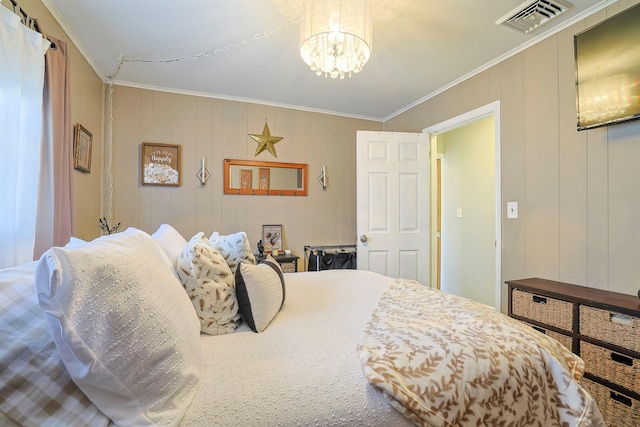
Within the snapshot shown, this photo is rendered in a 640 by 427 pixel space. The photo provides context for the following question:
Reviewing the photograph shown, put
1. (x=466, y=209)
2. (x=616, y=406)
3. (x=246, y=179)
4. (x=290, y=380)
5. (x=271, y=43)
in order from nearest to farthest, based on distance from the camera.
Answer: (x=290, y=380) → (x=616, y=406) → (x=271, y=43) → (x=246, y=179) → (x=466, y=209)

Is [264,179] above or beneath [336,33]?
beneath

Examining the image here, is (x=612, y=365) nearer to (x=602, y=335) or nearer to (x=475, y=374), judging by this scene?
(x=602, y=335)

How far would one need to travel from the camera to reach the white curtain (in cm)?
128

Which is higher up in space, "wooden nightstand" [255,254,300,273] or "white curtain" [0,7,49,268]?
"white curtain" [0,7,49,268]

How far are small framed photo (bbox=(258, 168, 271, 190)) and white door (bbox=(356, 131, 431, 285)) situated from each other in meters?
1.07

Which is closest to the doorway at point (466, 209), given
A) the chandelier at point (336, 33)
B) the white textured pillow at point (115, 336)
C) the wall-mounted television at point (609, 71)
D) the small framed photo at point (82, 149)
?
the wall-mounted television at point (609, 71)

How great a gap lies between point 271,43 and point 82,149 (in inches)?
68.7

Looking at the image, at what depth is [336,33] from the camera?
1.47 meters

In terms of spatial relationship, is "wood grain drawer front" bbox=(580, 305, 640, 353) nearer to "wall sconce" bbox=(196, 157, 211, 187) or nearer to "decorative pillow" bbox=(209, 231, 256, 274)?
"decorative pillow" bbox=(209, 231, 256, 274)

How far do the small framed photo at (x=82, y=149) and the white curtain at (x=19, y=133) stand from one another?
0.87 metres

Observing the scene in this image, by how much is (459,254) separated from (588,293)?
2.24 metres

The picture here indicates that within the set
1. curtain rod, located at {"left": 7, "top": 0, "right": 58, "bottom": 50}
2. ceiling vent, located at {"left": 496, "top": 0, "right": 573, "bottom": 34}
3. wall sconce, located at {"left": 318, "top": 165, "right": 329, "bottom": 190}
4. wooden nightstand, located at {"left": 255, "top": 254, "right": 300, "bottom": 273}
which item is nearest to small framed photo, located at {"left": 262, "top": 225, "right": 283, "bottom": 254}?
wooden nightstand, located at {"left": 255, "top": 254, "right": 300, "bottom": 273}

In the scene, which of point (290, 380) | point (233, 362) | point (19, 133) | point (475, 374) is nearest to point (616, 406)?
point (475, 374)

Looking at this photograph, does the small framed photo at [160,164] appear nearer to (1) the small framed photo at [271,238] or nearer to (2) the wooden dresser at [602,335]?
(1) the small framed photo at [271,238]
